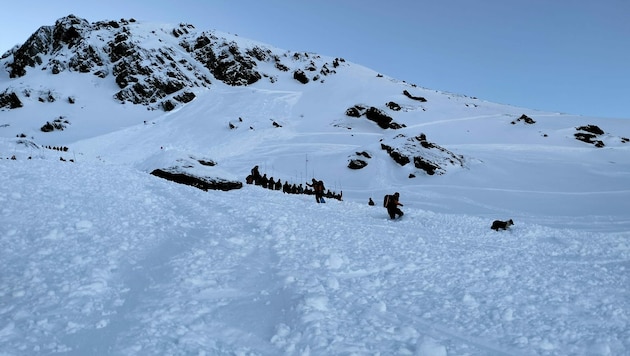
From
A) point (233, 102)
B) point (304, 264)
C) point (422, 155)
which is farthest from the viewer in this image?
point (233, 102)

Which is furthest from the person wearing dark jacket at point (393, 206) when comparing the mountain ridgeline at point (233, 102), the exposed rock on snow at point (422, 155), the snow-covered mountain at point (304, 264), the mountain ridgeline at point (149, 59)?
the mountain ridgeline at point (149, 59)

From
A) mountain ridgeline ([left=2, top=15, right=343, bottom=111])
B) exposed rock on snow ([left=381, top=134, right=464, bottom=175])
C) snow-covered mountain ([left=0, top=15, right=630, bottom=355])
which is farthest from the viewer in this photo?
mountain ridgeline ([left=2, top=15, right=343, bottom=111])

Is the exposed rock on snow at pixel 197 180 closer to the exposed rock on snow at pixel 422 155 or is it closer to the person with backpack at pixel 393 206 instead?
the person with backpack at pixel 393 206

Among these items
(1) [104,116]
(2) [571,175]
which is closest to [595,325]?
(2) [571,175]

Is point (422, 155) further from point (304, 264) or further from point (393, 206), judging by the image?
point (304, 264)

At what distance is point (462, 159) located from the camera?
133 feet

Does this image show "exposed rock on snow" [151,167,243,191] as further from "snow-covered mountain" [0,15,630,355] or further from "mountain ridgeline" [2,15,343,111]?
"mountain ridgeline" [2,15,343,111]

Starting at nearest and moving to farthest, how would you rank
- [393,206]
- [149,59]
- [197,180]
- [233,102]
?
[393,206] < [197,180] < [233,102] < [149,59]

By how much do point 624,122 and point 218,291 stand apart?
76.1 metres


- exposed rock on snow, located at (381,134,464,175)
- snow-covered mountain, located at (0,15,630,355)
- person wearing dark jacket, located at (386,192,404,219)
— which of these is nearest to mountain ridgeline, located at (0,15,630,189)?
exposed rock on snow, located at (381,134,464,175)

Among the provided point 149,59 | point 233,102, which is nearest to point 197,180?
point 233,102

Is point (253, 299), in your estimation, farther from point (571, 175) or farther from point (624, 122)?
point (624, 122)

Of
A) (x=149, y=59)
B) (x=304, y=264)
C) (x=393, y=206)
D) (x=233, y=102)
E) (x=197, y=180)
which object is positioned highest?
(x=149, y=59)

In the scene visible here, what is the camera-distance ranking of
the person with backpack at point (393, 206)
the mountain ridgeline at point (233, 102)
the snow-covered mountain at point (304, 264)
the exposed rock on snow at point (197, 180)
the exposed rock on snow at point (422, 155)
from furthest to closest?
the mountain ridgeline at point (233, 102)
the exposed rock on snow at point (422, 155)
the exposed rock on snow at point (197, 180)
the person with backpack at point (393, 206)
the snow-covered mountain at point (304, 264)
